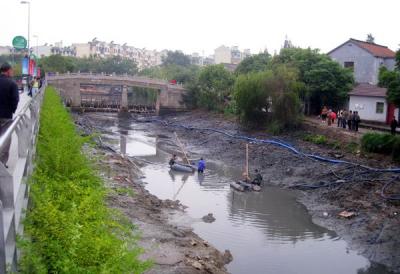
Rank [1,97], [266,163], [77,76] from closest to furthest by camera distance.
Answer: [1,97]
[266,163]
[77,76]

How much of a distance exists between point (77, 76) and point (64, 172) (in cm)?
5526

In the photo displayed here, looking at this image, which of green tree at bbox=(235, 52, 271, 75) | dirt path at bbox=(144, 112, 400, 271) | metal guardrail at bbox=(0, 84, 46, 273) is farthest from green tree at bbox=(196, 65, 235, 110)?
metal guardrail at bbox=(0, 84, 46, 273)

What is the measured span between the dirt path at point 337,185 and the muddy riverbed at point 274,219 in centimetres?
5

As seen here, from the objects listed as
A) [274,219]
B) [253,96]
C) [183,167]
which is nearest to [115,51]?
[253,96]

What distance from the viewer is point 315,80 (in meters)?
40.4

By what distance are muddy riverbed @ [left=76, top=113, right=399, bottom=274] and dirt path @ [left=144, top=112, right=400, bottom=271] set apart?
45 mm

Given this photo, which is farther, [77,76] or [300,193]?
[77,76]

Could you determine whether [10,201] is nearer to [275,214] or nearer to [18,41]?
[275,214]

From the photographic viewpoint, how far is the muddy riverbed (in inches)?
622

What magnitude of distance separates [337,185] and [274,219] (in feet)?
16.4

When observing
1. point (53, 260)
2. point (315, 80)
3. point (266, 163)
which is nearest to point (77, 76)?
point (315, 80)

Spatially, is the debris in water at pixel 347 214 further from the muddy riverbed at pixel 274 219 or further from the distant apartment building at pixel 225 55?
the distant apartment building at pixel 225 55

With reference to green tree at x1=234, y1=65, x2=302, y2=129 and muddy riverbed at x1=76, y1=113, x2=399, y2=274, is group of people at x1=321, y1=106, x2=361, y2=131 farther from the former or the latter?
muddy riverbed at x1=76, y1=113, x2=399, y2=274

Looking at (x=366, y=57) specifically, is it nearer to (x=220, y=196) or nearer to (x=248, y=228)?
(x=220, y=196)
